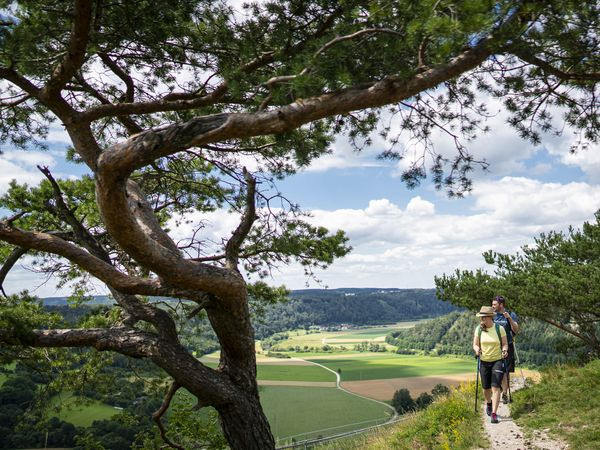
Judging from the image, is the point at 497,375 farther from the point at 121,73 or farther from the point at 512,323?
the point at 121,73

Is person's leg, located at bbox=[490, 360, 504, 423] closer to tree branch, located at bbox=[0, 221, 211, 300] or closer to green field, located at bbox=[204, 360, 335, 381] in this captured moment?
tree branch, located at bbox=[0, 221, 211, 300]

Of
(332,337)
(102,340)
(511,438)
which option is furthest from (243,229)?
(332,337)

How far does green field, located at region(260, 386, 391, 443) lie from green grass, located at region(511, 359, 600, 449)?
126 ft

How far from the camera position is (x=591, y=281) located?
11.1 meters

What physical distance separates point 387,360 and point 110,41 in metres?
99.9

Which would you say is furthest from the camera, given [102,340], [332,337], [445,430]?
[332,337]

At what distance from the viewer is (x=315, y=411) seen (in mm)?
54562

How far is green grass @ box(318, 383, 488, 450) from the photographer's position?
597 centimetres

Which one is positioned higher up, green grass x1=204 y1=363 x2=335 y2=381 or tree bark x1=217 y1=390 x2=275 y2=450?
tree bark x1=217 y1=390 x2=275 y2=450

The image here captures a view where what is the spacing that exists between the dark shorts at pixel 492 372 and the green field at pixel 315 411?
39971 mm

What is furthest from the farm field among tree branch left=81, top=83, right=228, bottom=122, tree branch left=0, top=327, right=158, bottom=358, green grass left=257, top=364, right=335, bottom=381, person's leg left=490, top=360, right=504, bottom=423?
tree branch left=81, top=83, right=228, bottom=122

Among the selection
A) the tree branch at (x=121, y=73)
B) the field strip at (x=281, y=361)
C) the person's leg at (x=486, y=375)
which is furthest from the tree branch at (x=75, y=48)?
the field strip at (x=281, y=361)

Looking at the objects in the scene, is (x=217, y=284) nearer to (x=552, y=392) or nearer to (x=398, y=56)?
(x=398, y=56)

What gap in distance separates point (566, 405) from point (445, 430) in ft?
6.06
